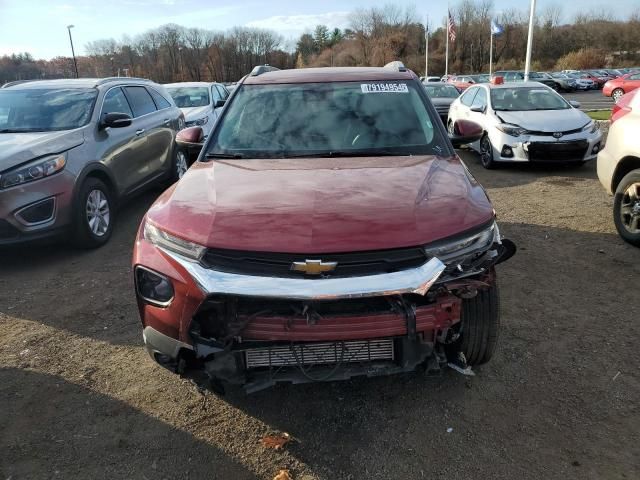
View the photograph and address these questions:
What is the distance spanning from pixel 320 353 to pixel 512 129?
7739 millimetres

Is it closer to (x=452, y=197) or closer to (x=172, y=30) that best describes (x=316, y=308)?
(x=452, y=197)

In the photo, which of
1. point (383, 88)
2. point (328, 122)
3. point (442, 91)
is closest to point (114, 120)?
point (328, 122)

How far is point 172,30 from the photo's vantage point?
107 meters

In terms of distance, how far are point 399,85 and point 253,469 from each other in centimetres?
292

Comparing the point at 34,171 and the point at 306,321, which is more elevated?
the point at 34,171

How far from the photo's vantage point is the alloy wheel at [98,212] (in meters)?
5.64

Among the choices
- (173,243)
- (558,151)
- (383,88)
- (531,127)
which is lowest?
(558,151)

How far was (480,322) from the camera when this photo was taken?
2656mm

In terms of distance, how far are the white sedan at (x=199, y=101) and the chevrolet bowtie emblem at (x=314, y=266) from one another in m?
8.70

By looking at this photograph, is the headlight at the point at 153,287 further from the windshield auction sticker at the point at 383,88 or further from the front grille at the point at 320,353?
the windshield auction sticker at the point at 383,88

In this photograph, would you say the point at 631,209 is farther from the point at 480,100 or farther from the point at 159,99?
the point at 159,99

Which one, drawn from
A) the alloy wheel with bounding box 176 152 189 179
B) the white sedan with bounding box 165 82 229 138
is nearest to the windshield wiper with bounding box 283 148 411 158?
the alloy wheel with bounding box 176 152 189 179

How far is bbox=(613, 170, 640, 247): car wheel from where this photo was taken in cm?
509

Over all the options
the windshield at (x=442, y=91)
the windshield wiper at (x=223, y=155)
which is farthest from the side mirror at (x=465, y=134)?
the windshield at (x=442, y=91)
